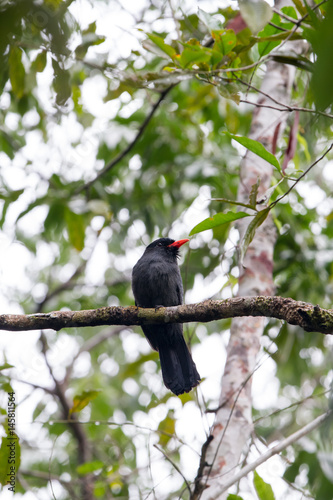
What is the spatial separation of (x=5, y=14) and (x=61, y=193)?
4.60m

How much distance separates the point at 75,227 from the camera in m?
5.23

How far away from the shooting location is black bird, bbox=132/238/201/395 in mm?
4465

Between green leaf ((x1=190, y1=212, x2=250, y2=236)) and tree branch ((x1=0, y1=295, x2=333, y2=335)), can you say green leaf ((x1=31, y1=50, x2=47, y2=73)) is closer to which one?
tree branch ((x1=0, y1=295, x2=333, y2=335))

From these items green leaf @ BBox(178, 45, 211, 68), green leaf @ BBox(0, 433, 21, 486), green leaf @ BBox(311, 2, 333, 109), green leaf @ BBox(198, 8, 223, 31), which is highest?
green leaf @ BBox(198, 8, 223, 31)

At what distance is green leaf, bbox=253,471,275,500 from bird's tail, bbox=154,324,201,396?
99 centimetres

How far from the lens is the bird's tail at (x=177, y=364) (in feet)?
14.0

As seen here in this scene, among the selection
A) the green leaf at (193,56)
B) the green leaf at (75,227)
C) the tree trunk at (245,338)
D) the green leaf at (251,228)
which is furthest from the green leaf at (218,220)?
the green leaf at (75,227)

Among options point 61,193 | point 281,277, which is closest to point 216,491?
point 281,277

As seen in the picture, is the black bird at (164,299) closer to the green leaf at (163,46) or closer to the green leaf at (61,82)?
the green leaf at (163,46)

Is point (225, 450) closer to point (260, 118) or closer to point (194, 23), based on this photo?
point (260, 118)

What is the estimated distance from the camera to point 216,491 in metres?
3.18

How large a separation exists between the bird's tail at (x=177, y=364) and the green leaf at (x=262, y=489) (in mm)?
993

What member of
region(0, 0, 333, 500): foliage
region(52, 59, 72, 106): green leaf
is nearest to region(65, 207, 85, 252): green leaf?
region(0, 0, 333, 500): foliage

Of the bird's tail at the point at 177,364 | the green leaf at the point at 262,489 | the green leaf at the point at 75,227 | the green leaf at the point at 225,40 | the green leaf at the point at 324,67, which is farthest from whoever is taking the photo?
the green leaf at the point at 75,227
